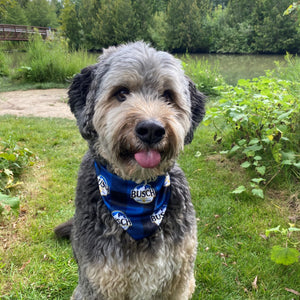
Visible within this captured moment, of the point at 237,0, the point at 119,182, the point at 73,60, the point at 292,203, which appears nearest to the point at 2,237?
the point at 119,182

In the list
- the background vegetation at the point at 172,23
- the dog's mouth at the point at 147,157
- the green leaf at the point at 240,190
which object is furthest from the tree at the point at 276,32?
the dog's mouth at the point at 147,157

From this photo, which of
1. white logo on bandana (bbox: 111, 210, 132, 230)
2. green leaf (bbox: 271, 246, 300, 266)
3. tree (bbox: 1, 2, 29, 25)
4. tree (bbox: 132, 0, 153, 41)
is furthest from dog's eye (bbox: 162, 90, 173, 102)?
tree (bbox: 1, 2, 29, 25)

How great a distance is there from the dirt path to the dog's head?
23.2ft

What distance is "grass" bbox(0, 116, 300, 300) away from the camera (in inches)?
116

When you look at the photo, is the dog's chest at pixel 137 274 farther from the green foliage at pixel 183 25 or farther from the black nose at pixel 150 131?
the green foliage at pixel 183 25

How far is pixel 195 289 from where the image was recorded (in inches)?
118

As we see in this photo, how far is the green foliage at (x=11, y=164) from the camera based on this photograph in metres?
4.18

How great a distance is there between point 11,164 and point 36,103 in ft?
21.1

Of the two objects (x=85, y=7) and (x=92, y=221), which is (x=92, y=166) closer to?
(x=92, y=221)

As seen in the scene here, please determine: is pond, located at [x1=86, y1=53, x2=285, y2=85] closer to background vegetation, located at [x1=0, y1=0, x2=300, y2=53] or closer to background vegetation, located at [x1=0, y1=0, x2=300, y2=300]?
background vegetation, located at [x1=0, y1=0, x2=300, y2=300]

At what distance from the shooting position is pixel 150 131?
1711mm

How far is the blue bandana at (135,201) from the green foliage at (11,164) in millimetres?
2655

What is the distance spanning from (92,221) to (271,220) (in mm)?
2698

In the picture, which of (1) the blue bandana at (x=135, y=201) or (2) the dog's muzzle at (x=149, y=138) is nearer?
(2) the dog's muzzle at (x=149, y=138)
